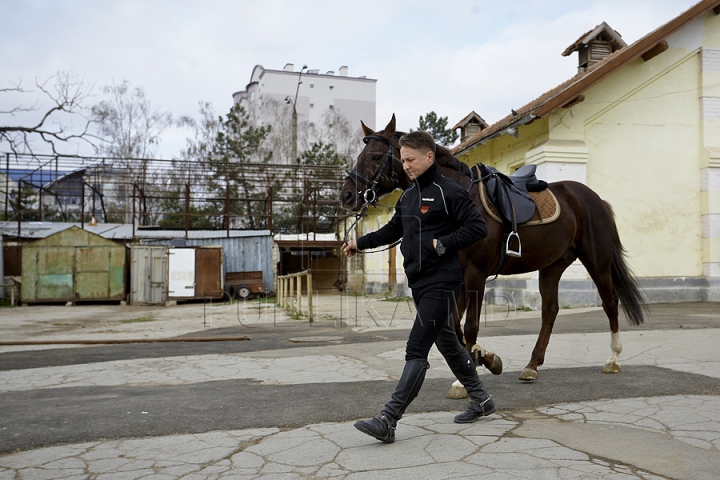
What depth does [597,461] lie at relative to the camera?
296 centimetres

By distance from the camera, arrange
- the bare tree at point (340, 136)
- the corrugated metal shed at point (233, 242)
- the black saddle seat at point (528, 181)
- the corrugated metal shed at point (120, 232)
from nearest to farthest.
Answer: the black saddle seat at point (528, 181)
the corrugated metal shed at point (233, 242)
the corrugated metal shed at point (120, 232)
the bare tree at point (340, 136)

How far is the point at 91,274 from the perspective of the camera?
2350cm

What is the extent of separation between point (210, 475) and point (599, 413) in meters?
2.50

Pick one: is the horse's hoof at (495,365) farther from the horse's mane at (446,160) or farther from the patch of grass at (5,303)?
the patch of grass at (5,303)

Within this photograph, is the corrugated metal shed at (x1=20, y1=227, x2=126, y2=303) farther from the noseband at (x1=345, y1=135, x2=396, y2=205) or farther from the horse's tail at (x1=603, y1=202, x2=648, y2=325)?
the horse's tail at (x1=603, y1=202, x2=648, y2=325)

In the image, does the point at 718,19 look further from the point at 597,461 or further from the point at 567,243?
the point at 597,461

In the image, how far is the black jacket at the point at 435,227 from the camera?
3512mm

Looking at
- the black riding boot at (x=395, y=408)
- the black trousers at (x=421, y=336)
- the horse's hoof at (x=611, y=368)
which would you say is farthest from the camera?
the horse's hoof at (x=611, y=368)

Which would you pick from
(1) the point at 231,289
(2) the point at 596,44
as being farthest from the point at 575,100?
(1) the point at 231,289

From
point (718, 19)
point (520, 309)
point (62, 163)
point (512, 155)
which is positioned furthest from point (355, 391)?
point (62, 163)

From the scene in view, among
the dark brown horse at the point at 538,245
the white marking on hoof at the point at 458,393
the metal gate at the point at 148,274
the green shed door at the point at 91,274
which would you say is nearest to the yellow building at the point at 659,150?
the dark brown horse at the point at 538,245

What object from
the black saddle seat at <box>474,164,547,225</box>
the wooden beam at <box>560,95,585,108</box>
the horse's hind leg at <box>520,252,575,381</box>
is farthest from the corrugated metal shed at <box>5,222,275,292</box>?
the black saddle seat at <box>474,164,547,225</box>

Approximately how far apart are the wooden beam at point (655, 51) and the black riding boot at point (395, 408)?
537 inches

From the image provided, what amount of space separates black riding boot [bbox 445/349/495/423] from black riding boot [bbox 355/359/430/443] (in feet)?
1.22
